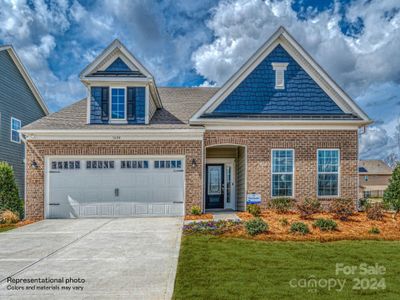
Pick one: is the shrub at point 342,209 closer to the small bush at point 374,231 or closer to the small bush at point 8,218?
the small bush at point 374,231

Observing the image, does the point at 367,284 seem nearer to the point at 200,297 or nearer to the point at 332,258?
the point at 332,258

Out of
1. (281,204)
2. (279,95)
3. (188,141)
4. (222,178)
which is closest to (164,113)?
(188,141)

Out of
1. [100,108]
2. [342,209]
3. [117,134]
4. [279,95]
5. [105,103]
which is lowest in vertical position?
[342,209]

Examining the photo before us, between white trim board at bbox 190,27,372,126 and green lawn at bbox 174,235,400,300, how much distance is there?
22.6ft

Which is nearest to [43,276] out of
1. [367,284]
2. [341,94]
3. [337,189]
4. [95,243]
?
[95,243]

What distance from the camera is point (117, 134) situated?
13.3 metres

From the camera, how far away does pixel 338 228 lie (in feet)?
33.5

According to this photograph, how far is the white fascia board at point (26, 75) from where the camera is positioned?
1884 cm

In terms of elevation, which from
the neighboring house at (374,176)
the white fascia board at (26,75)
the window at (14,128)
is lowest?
the neighboring house at (374,176)

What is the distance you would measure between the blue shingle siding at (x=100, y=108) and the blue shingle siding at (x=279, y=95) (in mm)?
3425

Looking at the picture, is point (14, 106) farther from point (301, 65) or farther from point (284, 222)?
point (284, 222)

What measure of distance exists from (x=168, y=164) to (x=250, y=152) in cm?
355

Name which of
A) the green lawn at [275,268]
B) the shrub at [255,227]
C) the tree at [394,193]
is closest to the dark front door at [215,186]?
the shrub at [255,227]

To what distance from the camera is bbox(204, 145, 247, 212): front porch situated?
1560 cm
